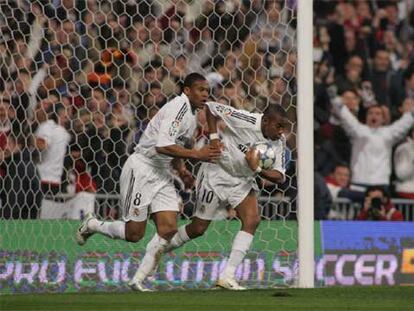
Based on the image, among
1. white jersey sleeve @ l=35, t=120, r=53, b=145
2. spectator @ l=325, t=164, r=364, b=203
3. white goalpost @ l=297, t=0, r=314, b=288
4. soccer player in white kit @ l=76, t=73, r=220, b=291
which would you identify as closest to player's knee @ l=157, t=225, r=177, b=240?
soccer player in white kit @ l=76, t=73, r=220, b=291

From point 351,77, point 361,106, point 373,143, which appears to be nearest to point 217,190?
point 373,143

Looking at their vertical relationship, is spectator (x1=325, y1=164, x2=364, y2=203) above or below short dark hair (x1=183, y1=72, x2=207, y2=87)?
below

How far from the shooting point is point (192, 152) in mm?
10094

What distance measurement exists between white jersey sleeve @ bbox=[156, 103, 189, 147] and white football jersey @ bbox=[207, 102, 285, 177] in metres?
0.41

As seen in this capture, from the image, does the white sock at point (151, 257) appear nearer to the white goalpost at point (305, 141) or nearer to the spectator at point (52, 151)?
A: the white goalpost at point (305, 141)

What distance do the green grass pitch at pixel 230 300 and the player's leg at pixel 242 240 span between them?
27 cm

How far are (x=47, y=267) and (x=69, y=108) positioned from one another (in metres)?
1.62

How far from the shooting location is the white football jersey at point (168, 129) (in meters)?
10.2

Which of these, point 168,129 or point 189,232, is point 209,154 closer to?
point 168,129

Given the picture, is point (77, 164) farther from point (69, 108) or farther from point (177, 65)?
point (177, 65)

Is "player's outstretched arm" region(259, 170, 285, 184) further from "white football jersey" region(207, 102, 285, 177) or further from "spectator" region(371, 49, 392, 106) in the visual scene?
"spectator" region(371, 49, 392, 106)

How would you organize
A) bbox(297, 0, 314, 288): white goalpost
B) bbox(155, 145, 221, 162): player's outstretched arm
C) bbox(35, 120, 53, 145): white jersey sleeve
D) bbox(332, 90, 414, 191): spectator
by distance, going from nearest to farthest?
bbox(155, 145, 221, 162): player's outstretched arm < bbox(297, 0, 314, 288): white goalpost < bbox(35, 120, 53, 145): white jersey sleeve < bbox(332, 90, 414, 191): spectator

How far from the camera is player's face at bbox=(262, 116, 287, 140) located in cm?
1031

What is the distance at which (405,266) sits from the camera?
497 inches
